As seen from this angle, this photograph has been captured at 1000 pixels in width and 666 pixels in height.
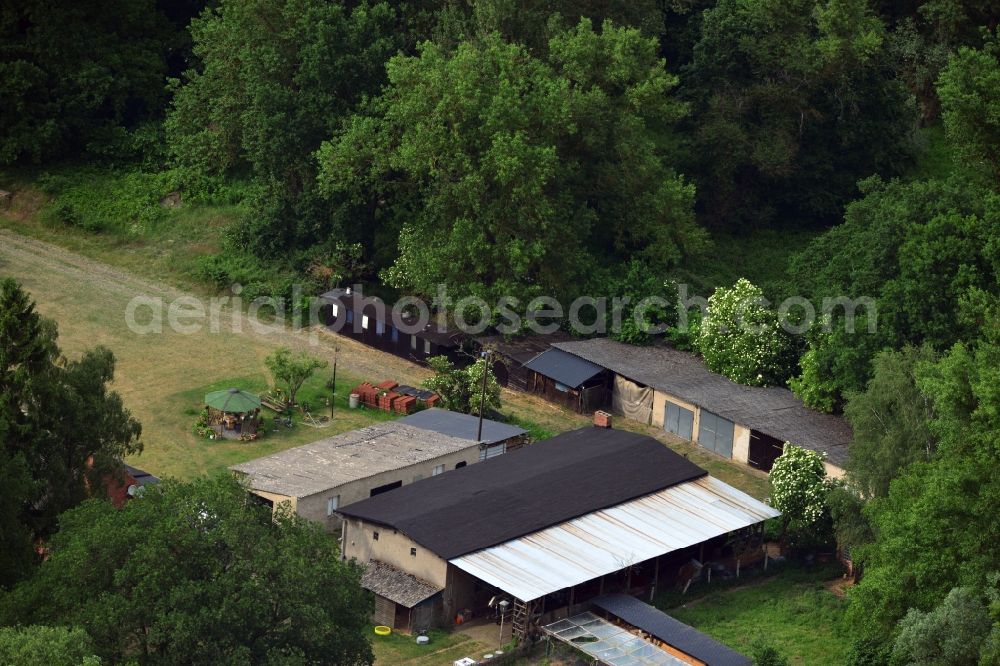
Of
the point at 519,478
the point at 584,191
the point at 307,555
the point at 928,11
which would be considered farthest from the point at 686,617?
the point at 928,11

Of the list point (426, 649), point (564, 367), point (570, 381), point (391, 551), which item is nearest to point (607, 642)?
point (426, 649)

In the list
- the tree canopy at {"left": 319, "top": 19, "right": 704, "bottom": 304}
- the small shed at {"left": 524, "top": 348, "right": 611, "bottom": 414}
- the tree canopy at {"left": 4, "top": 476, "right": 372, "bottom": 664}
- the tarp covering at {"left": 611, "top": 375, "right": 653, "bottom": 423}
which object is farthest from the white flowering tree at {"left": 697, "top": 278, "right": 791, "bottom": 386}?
the tree canopy at {"left": 4, "top": 476, "right": 372, "bottom": 664}

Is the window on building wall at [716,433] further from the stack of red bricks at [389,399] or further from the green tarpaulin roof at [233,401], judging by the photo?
the green tarpaulin roof at [233,401]

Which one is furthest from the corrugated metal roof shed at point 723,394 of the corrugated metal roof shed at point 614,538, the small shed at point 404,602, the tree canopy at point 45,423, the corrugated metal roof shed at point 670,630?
the tree canopy at point 45,423

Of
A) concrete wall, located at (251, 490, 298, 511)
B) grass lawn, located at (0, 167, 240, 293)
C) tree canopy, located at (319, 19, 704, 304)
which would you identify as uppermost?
tree canopy, located at (319, 19, 704, 304)

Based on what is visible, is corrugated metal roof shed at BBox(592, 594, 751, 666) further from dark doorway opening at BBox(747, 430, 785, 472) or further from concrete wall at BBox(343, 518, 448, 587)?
dark doorway opening at BBox(747, 430, 785, 472)

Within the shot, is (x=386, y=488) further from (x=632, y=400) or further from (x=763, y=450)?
(x=763, y=450)

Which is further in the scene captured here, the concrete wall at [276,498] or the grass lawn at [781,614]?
the concrete wall at [276,498]
